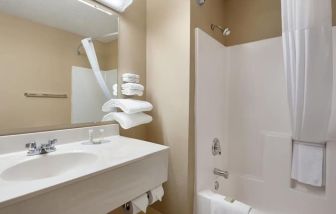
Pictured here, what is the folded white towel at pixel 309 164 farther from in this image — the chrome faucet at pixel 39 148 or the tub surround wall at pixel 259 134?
the chrome faucet at pixel 39 148

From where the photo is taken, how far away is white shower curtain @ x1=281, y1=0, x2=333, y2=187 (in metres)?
1.14

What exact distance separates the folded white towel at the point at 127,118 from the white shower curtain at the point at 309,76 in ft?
3.66

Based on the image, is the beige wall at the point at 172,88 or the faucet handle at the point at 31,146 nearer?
the faucet handle at the point at 31,146

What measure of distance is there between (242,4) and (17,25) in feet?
6.14

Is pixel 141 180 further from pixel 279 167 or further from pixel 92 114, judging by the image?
pixel 279 167

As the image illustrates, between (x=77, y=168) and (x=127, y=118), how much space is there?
467 millimetres

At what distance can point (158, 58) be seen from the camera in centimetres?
154

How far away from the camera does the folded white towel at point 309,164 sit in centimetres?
133

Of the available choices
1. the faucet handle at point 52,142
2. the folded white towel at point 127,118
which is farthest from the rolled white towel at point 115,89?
the faucet handle at point 52,142

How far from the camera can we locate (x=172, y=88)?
4.73ft

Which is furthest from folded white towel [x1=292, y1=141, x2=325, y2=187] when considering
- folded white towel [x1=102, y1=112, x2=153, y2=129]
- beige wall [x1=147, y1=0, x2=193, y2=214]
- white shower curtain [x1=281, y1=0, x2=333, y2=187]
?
folded white towel [x1=102, y1=112, x2=153, y2=129]

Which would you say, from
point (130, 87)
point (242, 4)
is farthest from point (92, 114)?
point (242, 4)

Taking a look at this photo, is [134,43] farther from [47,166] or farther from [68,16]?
[47,166]

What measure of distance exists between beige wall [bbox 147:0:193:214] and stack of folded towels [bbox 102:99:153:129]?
19cm
